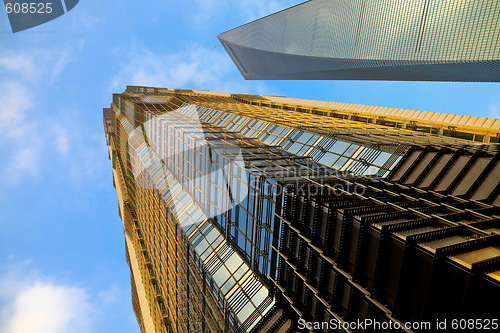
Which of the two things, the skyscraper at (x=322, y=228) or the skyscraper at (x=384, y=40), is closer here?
the skyscraper at (x=322, y=228)

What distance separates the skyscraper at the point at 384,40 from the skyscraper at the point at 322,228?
2461 inches

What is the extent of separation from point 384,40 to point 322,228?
115068 millimetres

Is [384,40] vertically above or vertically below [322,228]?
above

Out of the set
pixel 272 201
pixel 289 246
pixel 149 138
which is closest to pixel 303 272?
pixel 289 246

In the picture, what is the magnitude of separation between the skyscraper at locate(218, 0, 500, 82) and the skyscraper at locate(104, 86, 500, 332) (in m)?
62.5

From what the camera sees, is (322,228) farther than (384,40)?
No

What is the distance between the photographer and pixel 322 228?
1537 cm

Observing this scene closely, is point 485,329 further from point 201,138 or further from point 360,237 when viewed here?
point 201,138

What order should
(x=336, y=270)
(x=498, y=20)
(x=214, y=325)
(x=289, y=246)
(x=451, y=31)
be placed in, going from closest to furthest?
(x=336, y=270)
(x=289, y=246)
(x=214, y=325)
(x=498, y=20)
(x=451, y=31)

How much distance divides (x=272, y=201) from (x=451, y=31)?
99.3 meters

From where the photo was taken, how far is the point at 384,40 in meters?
112

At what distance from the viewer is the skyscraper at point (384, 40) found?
288 feet

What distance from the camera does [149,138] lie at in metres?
56.0

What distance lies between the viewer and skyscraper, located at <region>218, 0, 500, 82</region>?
8775 cm
